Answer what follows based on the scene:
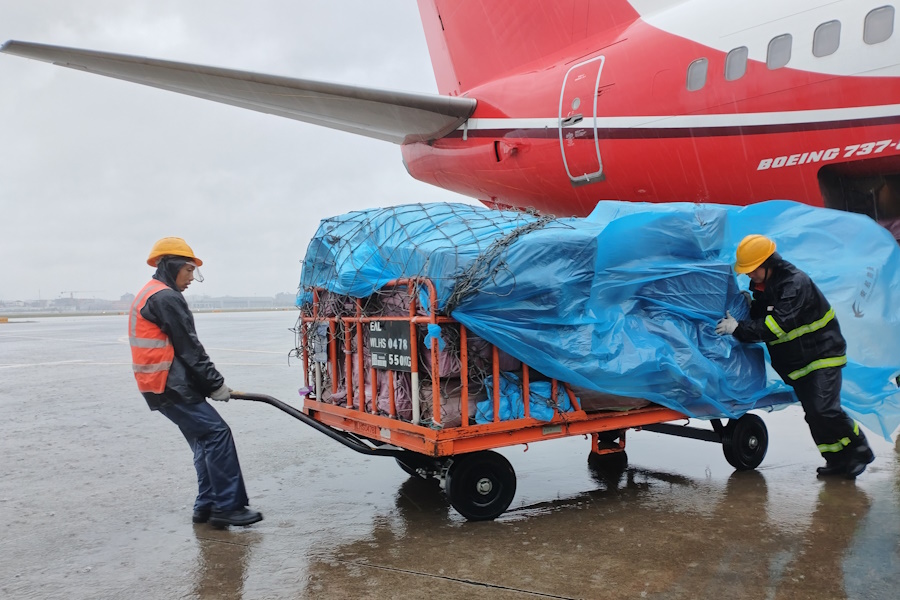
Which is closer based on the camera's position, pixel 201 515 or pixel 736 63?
pixel 201 515

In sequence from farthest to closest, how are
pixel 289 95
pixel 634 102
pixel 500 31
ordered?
pixel 500 31, pixel 289 95, pixel 634 102

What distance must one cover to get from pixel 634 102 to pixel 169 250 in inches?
233

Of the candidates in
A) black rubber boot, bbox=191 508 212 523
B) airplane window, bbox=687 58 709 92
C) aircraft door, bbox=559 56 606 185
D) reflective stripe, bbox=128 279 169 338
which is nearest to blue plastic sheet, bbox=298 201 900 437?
reflective stripe, bbox=128 279 169 338

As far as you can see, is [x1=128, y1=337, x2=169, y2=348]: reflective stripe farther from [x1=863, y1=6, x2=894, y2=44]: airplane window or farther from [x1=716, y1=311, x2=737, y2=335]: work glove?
[x1=863, y1=6, x2=894, y2=44]: airplane window

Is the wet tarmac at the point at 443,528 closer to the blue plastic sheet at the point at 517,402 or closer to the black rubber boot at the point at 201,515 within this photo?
the black rubber boot at the point at 201,515

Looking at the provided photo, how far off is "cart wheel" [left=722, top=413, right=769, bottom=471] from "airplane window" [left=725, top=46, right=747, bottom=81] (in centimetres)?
379

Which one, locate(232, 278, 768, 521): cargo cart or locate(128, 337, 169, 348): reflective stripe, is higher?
locate(128, 337, 169, 348): reflective stripe

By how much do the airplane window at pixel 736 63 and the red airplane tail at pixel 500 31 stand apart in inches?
107

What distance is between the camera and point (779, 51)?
7.06 metres

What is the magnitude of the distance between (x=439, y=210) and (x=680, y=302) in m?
1.75

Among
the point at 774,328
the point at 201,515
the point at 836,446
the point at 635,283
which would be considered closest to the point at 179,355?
the point at 201,515

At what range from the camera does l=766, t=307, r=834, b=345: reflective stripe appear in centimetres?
479

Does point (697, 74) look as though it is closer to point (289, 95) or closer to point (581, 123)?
point (581, 123)

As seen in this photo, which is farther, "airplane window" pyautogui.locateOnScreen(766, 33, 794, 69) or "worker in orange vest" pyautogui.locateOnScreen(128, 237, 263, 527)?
"airplane window" pyautogui.locateOnScreen(766, 33, 794, 69)
